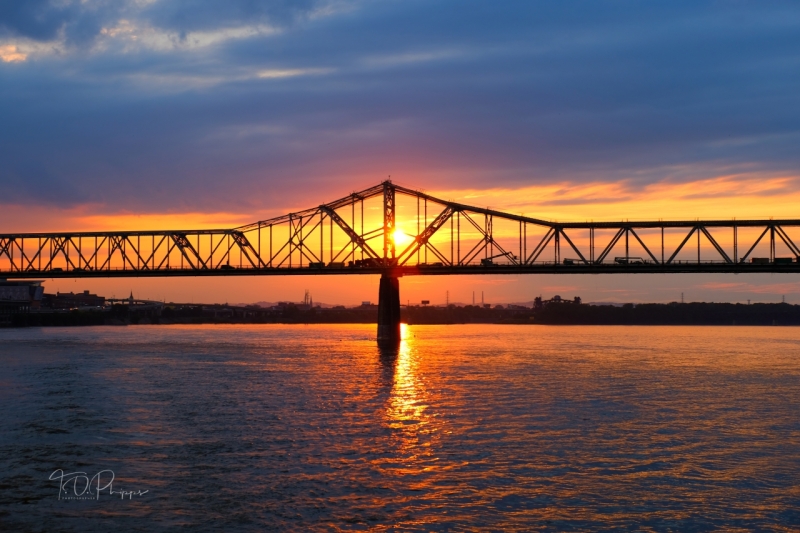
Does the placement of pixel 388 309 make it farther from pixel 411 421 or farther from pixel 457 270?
pixel 411 421

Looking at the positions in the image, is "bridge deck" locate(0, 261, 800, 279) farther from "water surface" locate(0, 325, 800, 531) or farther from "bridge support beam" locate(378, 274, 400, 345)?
"water surface" locate(0, 325, 800, 531)

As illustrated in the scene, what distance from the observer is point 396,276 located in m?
145

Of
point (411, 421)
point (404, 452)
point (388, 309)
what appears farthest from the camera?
point (388, 309)

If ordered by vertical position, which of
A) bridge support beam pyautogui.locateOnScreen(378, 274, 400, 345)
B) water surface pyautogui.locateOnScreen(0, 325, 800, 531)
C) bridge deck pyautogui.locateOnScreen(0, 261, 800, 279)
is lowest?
water surface pyautogui.locateOnScreen(0, 325, 800, 531)

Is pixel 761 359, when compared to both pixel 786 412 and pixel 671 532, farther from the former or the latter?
pixel 671 532

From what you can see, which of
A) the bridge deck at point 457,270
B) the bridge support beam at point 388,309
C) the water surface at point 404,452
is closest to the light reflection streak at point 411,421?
the water surface at point 404,452

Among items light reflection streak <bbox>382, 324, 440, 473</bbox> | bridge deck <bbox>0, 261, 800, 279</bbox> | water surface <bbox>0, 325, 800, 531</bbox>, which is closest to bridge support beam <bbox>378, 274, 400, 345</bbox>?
bridge deck <bbox>0, 261, 800, 279</bbox>

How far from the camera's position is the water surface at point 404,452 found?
26297mm

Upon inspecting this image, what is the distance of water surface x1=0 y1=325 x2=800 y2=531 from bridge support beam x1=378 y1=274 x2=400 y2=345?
7199 cm

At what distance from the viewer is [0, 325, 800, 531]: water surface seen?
26.3 metres

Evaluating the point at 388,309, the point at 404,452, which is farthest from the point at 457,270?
the point at 404,452

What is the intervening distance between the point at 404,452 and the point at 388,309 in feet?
356

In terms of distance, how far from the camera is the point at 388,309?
14488 centimetres

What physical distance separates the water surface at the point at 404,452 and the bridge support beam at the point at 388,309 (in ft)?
236
